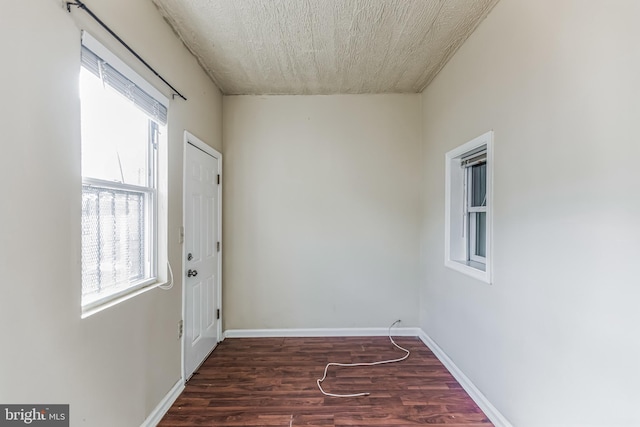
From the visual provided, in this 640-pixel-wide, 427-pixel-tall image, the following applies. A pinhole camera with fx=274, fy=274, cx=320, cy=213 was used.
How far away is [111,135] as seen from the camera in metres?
1.53

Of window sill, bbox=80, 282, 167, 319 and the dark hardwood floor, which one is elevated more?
window sill, bbox=80, 282, 167, 319

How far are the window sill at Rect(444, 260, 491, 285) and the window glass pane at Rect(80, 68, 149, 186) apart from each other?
244 centimetres

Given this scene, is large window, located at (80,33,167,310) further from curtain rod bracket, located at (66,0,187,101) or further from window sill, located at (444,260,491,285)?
window sill, located at (444,260,491,285)

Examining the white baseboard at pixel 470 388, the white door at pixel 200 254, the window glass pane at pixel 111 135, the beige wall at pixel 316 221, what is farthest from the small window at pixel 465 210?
the window glass pane at pixel 111 135

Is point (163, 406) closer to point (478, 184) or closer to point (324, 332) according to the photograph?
point (324, 332)

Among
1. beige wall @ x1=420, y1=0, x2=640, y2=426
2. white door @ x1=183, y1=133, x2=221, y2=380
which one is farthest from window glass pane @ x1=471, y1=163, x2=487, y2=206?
white door @ x1=183, y1=133, x2=221, y2=380

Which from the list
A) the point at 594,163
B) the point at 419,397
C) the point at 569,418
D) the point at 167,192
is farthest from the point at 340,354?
the point at 594,163

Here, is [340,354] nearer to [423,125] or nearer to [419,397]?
[419,397]

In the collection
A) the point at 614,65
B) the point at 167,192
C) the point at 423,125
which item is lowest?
the point at 167,192

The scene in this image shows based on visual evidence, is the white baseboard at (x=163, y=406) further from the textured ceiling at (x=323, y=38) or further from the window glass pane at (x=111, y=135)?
the textured ceiling at (x=323, y=38)

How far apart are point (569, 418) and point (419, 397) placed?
0.99m

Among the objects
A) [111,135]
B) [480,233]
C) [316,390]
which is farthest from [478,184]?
[111,135]

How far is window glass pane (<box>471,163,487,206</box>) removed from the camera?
90.7 inches

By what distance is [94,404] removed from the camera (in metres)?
1.33
